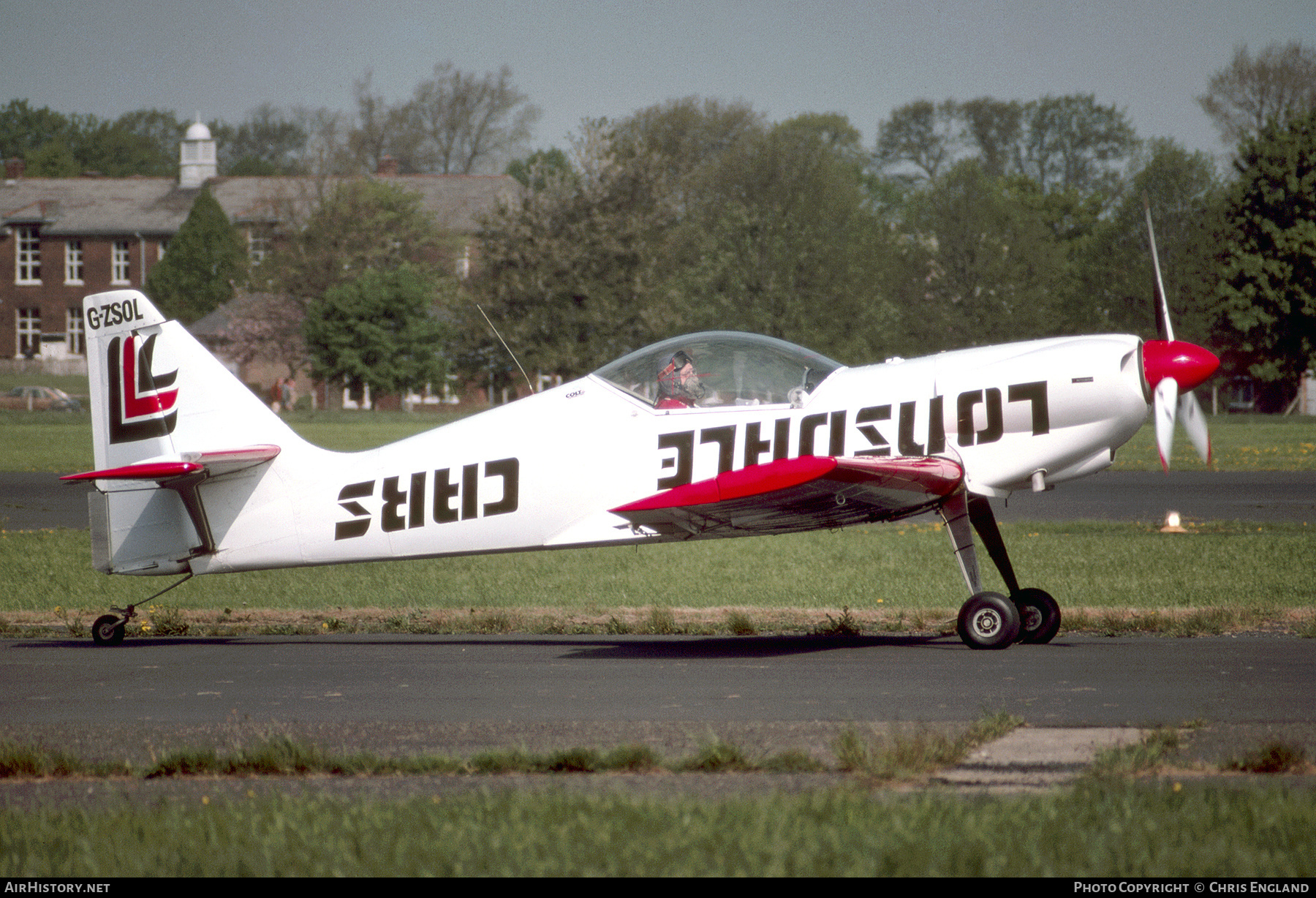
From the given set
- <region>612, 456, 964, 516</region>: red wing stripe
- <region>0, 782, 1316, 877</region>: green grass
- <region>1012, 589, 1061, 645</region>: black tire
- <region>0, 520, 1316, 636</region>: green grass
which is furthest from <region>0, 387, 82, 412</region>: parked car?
<region>0, 782, 1316, 877</region>: green grass

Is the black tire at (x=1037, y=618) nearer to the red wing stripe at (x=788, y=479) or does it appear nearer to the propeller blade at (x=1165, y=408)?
the propeller blade at (x=1165, y=408)

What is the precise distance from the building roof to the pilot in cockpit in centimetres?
7141

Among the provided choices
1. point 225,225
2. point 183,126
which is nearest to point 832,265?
point 225,225

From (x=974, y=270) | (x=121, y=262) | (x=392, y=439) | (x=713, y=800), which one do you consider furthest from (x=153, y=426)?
(x=121, y=262)

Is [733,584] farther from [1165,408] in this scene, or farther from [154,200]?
[154,200]

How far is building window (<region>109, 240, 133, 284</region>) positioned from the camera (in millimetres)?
82375

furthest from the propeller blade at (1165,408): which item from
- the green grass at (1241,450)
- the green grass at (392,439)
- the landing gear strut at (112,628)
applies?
the green grass at (392,439)

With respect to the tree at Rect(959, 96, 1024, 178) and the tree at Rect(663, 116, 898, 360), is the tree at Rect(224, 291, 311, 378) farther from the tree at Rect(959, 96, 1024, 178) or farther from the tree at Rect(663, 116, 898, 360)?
the tree at Rect(959, 96, 1024, 178)

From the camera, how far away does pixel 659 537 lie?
9148mm

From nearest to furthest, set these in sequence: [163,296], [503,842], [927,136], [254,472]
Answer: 1. [503,842]
2. [254,472]
3. [163,296]
4. [927,136]

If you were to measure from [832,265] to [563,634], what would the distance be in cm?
4709

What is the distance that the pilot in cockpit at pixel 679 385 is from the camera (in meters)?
9.32

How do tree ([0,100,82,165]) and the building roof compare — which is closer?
the building roof

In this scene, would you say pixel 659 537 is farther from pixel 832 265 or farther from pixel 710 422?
pixel 832 265
